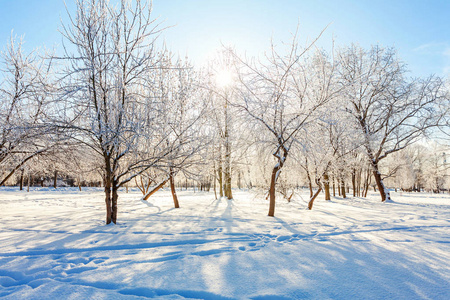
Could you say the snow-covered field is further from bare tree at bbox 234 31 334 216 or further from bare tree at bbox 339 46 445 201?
bare tree at bbox 339 46 445 201

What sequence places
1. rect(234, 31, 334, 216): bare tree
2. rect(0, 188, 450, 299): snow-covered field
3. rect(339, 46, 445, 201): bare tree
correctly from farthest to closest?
rect(339, 46, 445, 201): bare tree, rect(234, 31, 334, 216): bare tree, rect(0, 188, 450, 299): snow-covered field

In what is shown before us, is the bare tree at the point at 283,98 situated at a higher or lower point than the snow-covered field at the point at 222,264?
higher

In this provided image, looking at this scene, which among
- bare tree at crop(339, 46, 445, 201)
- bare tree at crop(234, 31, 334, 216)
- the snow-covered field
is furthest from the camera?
bare tree at crop(339, 46, 445, 201)

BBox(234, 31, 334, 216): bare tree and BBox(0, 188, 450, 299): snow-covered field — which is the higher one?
BBox(234, 31, 334, 216): bare tree

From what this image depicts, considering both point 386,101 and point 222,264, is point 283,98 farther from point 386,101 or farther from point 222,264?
point 386,101

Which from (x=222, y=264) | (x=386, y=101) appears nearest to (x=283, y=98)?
(x=222, y=264)

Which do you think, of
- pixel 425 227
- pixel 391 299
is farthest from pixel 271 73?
pixel 391 299

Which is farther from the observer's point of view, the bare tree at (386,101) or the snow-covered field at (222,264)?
the bare tree at (386,101)

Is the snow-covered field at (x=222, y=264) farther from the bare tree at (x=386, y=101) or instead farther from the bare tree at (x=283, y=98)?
the bare tree at (x=386, y=101)

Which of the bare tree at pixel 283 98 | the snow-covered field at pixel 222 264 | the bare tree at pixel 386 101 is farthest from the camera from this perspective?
the bare tree at pixel 386 101

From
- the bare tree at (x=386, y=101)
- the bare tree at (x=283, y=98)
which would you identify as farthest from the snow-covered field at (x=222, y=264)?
the bare tree at (x=386, y=101)

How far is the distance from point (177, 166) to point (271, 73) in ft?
14.6

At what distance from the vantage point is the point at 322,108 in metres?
7.03

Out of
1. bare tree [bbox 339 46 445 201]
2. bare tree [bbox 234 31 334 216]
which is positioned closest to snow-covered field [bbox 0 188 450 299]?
bare tree [bbox 234 31 334 216]
